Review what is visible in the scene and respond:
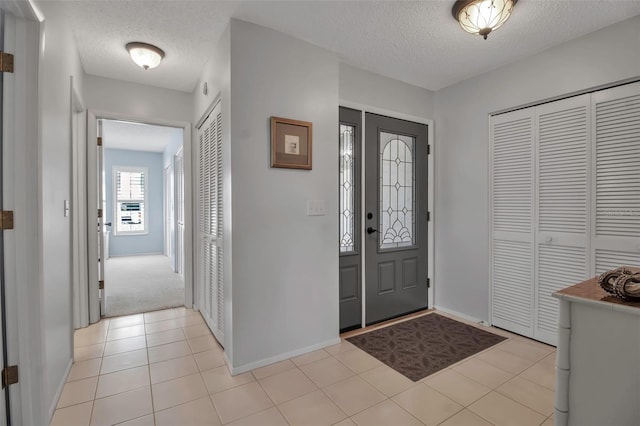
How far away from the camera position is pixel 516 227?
283cm

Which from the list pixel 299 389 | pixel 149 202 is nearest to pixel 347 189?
pixel 299 389

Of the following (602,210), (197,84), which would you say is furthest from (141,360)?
(602,210)

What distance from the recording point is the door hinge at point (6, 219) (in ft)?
4.80

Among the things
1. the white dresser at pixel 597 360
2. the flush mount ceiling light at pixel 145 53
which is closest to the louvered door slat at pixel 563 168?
the white dresser at pixel 597 360

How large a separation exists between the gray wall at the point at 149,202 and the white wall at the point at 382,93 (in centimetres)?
634

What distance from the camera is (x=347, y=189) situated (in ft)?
9.66

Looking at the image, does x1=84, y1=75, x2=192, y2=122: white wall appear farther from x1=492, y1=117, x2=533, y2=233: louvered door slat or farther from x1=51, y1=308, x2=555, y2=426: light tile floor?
x1=492, y1=117, x2=533, y2=233: louvered door slat

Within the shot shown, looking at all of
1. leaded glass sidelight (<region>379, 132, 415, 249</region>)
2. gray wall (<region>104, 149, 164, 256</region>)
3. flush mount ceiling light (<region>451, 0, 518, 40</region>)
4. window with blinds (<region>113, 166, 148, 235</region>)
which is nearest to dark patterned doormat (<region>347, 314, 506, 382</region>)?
leaded glass sidelight (<region>379, 132, 415, 249</region>)

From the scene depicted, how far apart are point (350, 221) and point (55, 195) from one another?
2215 millimetres

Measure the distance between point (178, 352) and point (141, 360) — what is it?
0.26 meters

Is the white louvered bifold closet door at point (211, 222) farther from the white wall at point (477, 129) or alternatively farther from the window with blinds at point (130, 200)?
the window with blinds at point (130, 200)

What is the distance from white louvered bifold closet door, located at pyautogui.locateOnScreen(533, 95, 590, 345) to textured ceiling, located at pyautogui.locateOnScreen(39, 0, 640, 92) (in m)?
0.62

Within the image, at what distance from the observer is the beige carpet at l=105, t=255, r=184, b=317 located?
3639mm

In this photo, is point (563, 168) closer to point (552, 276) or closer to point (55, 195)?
point (552, 276)
